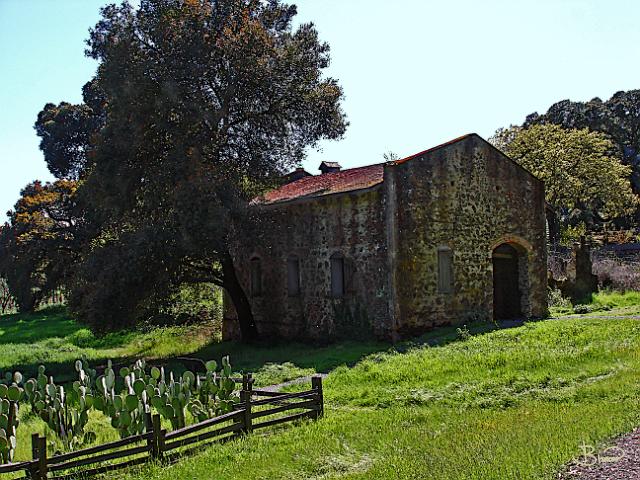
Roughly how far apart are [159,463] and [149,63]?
51.5ft

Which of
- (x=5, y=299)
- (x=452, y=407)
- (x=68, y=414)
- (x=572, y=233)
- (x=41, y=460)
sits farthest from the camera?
(x=5, y=299)

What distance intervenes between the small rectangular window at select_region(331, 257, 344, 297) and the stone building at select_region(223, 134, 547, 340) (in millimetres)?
36

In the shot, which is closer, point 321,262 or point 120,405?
point 120,405

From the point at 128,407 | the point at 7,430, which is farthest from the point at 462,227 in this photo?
the point at 7,430

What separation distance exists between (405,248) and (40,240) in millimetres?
24863

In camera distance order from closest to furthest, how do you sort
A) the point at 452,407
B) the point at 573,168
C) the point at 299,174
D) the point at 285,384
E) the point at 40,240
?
the point at 452,407 → the point at 285,384 → the point at 299,174 → the point at 40,240 → the point at 573,168

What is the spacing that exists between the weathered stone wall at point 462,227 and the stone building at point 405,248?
36mm

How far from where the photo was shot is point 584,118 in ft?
177

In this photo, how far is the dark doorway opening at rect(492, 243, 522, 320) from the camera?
24516 mm

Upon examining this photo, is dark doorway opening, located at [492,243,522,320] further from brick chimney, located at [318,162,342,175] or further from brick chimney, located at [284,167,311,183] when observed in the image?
brick chimney, located at [284,167,311,183]

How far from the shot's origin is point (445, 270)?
22016 mm

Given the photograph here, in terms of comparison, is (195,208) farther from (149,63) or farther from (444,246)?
(444,246)

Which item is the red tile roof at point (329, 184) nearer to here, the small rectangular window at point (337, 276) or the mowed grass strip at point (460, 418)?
the small rectangular window at point (337, 276)

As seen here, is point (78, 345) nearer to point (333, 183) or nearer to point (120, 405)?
point (333, 183)
